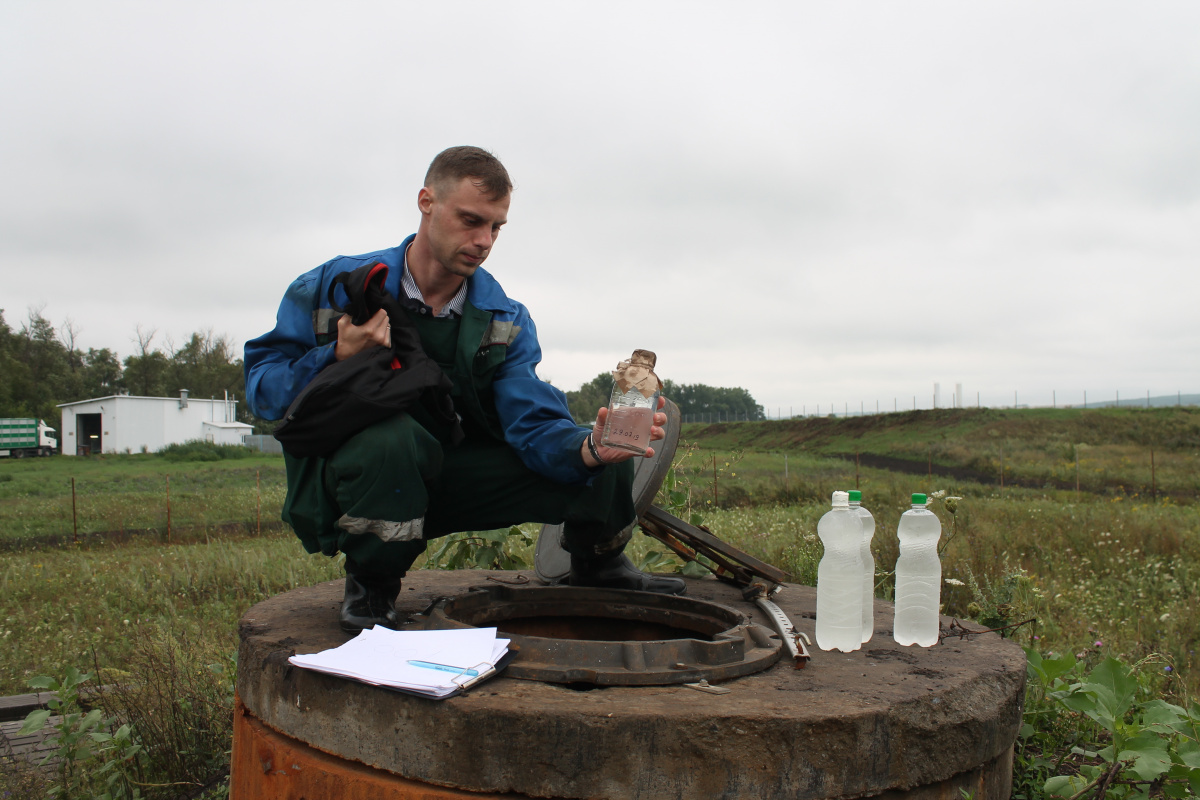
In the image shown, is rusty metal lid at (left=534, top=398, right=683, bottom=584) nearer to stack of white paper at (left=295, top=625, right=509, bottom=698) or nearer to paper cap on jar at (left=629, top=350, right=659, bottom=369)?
paper cap on jar at (left=629, top=350, right=659, bottom=369)

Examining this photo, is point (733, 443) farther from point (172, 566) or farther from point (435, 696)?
point (435, 696)

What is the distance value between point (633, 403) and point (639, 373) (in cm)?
13

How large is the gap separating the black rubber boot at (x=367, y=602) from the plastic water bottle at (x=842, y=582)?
1.35 meters

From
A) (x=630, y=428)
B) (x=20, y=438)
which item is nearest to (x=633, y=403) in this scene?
(x=630, y=428)

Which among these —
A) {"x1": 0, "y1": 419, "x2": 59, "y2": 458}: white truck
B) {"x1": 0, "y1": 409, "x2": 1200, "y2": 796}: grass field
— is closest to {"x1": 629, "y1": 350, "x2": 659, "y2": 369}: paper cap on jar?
{"x1": 0, "y1": 409, "x2": 1200, "y2": 796}: grass field

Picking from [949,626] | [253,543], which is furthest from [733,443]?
[949,626]

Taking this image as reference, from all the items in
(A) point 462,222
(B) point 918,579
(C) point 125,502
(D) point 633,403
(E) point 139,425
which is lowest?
(C) point 125,502

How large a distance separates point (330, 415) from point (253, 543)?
8593 millimetres

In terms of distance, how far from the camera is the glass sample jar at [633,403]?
7.55 ft

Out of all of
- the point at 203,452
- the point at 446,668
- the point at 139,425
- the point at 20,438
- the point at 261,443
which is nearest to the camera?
the point at 446,668

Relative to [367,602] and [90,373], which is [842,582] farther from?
[90,373]

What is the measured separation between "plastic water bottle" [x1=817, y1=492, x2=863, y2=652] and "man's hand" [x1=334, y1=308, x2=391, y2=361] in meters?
1.49

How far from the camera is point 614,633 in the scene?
10.00ft

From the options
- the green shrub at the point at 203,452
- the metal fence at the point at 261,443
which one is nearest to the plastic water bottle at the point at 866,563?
the green shrub at the point at 203,452
